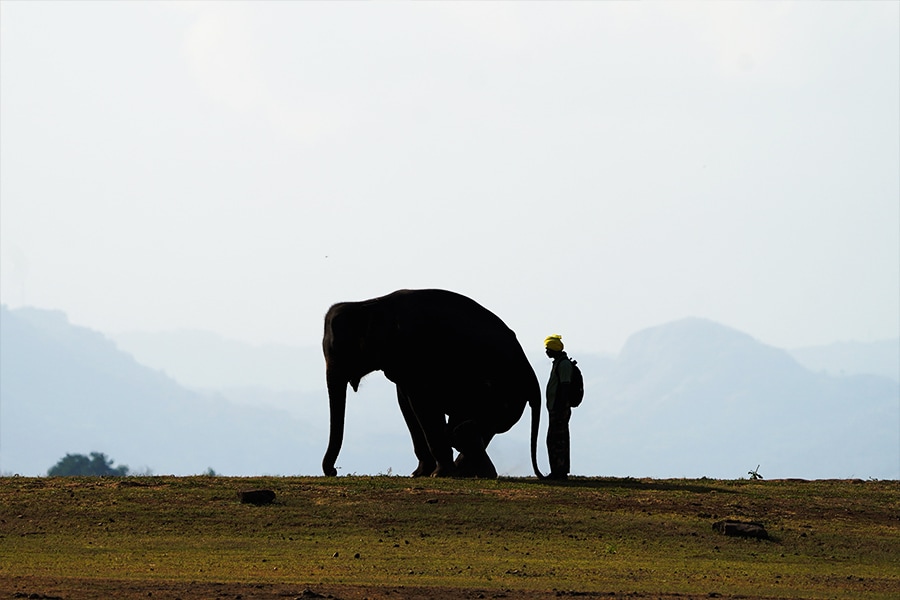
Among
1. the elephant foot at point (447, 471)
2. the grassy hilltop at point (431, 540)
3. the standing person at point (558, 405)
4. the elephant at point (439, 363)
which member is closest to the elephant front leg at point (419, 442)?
the elephant at point (439, 363)

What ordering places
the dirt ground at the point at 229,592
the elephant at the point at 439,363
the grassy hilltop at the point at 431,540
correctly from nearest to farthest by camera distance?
the dirt ground at the point at 229,592 < the grassy hilltop at the point at 431,540 < the elephant at the point at 439,363

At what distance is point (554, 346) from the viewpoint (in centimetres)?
3238

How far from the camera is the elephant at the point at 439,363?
32781 millimetres

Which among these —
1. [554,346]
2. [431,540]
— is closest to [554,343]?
[554,346]

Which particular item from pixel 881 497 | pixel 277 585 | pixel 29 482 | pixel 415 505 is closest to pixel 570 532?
pixel 415 505

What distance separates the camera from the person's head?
3224 cm

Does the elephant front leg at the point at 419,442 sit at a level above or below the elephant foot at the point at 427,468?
above

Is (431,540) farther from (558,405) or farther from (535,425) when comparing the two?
(535,425)

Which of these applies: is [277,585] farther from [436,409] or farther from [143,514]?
[436,409]

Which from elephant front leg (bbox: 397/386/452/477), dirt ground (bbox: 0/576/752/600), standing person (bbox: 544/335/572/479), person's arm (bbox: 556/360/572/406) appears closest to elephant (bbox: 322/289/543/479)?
elephant front leg (bbox: 397/386/452/477)

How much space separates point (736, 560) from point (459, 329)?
9558 millimetres

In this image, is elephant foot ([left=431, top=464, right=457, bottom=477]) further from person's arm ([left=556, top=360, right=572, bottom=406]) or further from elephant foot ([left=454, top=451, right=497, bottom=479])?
person's arm ([left=556, top=360, right=572, bottom=406])

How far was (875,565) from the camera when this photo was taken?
2497 cm

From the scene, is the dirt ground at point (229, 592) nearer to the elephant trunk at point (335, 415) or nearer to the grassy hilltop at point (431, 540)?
the grassy hilltop at point (431, 540)
